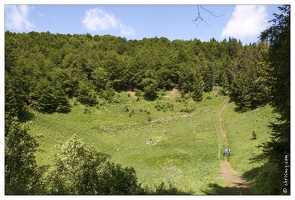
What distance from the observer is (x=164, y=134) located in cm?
5562

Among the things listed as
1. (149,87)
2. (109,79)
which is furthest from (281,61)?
(109,79)

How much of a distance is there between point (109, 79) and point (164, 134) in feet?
153

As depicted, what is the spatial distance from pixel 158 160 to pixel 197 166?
7.13 metres

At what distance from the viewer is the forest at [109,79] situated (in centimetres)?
1438

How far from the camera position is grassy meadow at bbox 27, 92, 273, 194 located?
28.4 metres

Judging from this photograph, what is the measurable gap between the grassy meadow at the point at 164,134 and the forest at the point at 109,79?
327 cm

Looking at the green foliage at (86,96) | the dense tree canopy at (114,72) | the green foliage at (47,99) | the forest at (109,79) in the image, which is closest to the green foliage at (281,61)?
the forest at (109,79)

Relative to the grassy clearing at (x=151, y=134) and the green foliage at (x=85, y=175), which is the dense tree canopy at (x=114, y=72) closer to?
the grassy clearing at (x=151, y=134)

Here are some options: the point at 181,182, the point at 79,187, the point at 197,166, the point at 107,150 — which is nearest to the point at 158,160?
the point at 197,166

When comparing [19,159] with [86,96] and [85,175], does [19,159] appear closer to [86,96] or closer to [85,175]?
[85,175]

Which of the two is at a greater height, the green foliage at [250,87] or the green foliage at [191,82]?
the green foliage at [191,82]

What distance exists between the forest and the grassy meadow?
129 inches

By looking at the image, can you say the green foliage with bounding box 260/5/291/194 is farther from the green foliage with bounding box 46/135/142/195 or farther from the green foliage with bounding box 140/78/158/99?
the green foliage with bounding box 140/78/158/99

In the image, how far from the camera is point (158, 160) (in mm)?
36156
